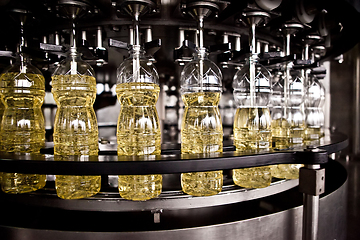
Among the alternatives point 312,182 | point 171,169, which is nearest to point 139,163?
point 171,169

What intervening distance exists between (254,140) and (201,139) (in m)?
0.21

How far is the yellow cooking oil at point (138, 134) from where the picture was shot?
78cm

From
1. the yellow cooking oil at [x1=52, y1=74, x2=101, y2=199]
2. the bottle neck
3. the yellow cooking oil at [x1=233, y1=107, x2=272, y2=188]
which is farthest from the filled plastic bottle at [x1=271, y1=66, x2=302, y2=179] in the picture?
the yellow cooking oil at [x1=52, y1=74, x2=101, y2=199]

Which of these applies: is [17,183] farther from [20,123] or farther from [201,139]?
[201,139]

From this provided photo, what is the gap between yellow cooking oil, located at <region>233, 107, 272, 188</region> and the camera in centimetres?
89

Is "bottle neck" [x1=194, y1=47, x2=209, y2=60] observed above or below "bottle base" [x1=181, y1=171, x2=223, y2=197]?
above

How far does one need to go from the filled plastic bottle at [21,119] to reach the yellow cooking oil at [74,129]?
15cm

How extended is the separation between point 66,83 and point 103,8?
0.34 metres

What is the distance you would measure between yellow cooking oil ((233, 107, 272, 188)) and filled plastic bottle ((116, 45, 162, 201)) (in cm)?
31

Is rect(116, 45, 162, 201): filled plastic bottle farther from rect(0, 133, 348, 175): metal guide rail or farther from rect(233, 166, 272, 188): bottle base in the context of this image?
rect(233, 166, 272, 188): bottle base

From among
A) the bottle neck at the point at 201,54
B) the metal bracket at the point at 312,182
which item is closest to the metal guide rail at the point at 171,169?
the metal bracket at the point at 312,182

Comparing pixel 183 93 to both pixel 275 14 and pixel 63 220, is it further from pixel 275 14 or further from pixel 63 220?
pixel 63 220

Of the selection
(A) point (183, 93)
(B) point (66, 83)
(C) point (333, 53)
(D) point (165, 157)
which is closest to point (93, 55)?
(B) point (66, 83)

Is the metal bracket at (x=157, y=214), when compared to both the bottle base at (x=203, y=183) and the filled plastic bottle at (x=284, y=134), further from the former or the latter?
the filled plastic bottle at (x=284, y=134)
